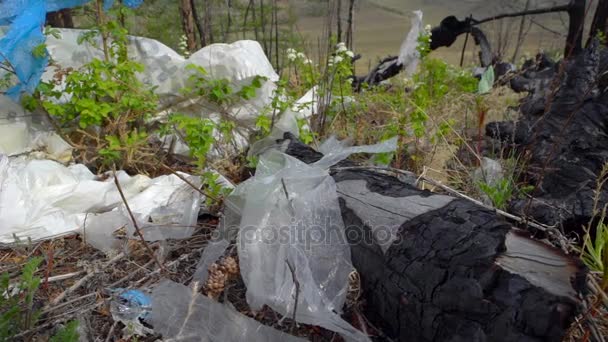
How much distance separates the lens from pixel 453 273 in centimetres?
107

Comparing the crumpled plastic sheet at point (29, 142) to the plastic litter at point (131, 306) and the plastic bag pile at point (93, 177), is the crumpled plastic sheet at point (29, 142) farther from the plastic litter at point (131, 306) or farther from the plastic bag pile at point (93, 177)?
the plastic litter at point (131, 306)

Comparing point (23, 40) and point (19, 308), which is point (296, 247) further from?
point (23, 40)

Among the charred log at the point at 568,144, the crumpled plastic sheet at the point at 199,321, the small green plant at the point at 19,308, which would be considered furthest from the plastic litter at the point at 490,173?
the small green plant at the point at 19,308

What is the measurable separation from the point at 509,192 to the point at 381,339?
0.99 metres

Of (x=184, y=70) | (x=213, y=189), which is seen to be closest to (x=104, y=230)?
(x=213, y=189)

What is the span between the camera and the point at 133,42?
2.86 m

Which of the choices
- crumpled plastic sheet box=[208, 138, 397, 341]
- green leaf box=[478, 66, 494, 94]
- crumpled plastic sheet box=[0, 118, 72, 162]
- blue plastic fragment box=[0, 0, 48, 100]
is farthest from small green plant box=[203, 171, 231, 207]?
green leaf box=[478, 66, 494, 94]

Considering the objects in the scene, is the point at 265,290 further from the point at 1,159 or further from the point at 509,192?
the point at 1,159

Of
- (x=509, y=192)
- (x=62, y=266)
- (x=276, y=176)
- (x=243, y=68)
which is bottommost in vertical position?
(x=62, y=266)

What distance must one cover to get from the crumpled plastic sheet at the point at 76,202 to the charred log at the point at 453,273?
941 millimetres

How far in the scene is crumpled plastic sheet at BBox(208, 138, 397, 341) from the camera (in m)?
1.32

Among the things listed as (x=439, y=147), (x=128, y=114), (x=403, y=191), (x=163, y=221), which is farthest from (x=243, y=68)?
(x=403, y=191)

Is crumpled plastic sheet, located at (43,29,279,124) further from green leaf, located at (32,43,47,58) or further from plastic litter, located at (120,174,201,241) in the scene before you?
plastic litter, located at (120,174,201,241)

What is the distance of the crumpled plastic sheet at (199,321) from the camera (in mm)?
1247
